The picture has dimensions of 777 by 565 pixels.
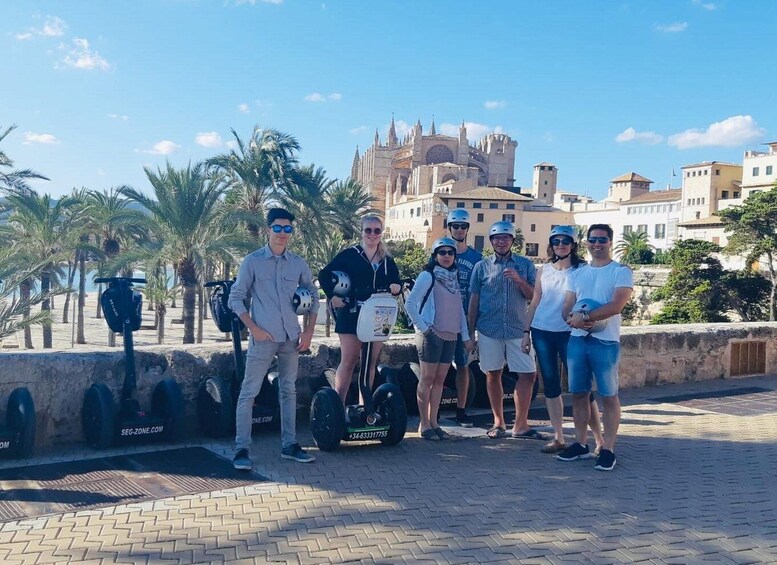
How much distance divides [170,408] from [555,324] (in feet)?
10.0

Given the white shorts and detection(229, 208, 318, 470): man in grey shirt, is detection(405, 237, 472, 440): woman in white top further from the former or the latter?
detection(229, 208, 318, 470): man in grey shirt

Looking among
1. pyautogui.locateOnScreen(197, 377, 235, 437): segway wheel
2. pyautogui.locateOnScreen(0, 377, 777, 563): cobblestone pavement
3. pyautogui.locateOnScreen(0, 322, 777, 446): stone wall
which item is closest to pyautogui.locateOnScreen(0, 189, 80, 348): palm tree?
pyautogui.locateOnScreen(0, 322, 777, 446): stone wall

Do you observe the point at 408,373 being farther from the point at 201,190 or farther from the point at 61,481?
the point at 201,190

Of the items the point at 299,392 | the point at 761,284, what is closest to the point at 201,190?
the point at 299,392

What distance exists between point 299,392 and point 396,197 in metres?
115

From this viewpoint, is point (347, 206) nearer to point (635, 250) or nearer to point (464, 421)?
point (464, 421)

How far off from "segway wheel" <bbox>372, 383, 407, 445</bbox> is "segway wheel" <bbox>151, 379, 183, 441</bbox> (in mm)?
1497

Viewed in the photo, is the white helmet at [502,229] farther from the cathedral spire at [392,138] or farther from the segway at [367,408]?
the cathedral spire at [392,138]

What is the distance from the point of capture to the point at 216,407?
19.1ft

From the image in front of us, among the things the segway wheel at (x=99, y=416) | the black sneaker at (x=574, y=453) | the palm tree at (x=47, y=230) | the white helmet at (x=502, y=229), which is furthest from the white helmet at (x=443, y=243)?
the palm tree at (x=47, y=230)

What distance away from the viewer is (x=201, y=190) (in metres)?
20.0

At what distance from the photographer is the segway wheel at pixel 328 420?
18.0 ft

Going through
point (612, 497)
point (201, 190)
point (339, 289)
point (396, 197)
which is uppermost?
point (396, 197)

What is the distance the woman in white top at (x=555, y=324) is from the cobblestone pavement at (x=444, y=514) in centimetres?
36
